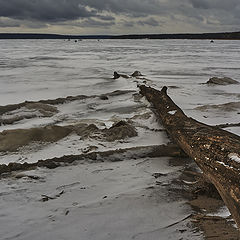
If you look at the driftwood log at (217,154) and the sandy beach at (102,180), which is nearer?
the driftwood log at (217,154)

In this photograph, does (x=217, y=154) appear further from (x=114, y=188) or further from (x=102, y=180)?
(x=102, y=180)

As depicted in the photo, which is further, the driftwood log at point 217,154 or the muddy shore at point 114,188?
the muddy shore at point 114,188

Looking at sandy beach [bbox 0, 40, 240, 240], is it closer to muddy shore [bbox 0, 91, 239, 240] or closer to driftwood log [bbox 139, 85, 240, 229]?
muddy shore [bbox 0, 91, 239, 240]

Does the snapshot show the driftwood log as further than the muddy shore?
No

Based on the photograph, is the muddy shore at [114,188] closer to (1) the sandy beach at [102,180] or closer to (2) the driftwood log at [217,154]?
(1) the sandy beach at [102,180]

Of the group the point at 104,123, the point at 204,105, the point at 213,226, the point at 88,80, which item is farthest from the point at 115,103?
the point at 213,226

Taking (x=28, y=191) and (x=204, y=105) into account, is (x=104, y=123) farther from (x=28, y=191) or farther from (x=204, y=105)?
(x=204, y=105)

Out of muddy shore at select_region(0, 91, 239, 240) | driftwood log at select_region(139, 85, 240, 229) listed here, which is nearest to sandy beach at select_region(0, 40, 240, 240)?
muddy shore at select_region(0, 91, 239, 240)

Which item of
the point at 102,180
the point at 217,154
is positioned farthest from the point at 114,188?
the point at 217,154

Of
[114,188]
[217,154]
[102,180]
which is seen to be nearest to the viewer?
[217,154]

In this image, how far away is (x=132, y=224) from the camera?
203cm

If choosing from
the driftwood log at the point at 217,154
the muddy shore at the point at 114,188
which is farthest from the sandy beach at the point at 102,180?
the driftwood log at the point at 217,154

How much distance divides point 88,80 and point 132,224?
825 centimetres

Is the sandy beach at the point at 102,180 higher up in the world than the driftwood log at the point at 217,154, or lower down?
lower down
